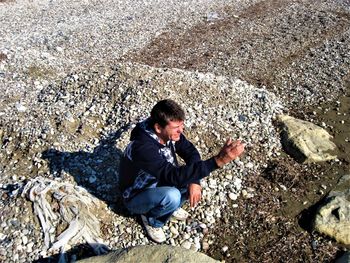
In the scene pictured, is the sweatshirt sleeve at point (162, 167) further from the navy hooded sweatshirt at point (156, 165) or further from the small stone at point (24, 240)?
the small stone at point (24, 240)

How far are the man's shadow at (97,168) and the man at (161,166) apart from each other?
1037 millimetres

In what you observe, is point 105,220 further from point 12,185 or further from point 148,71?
point 148,71

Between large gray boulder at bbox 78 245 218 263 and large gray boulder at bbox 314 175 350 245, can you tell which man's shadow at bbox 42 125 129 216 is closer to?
large gray boulder at bbox 78 245 218 263

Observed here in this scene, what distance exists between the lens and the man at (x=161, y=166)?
771cm

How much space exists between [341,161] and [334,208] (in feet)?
7.64

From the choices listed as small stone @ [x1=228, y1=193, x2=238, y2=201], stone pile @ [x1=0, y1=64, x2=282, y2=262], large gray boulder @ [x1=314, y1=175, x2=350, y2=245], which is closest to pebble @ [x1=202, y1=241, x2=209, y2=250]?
stone pile @ [x1=0, y1=64, x2=282, y2=262]

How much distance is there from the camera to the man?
25.3 feet

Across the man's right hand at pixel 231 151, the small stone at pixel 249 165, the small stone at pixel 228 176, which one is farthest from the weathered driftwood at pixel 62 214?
the small stone at pixel 249 165

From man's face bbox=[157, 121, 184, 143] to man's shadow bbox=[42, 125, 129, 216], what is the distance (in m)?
2.31

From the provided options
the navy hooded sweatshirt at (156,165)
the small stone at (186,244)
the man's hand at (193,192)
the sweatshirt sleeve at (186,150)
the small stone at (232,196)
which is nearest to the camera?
the navy hooded sweatshirt at (156,165)

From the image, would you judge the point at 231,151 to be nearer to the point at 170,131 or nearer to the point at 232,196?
the point at 170,131

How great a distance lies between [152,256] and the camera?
7012mm

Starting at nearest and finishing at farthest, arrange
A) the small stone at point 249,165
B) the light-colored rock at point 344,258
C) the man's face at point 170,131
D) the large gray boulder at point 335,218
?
the man's face at point 170,131
the light-colored rock at point 344,258
the large gray boulder at point 335,218
the small stone at point 249,165

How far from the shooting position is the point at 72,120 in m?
12.2
